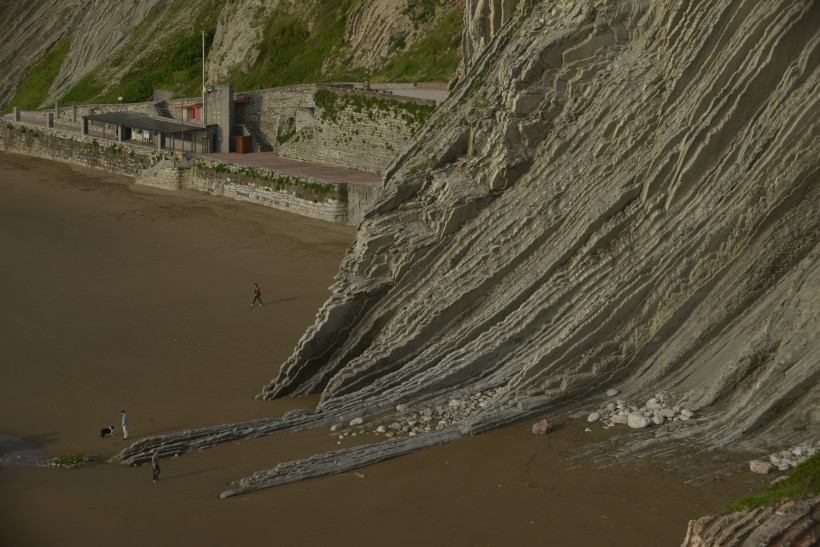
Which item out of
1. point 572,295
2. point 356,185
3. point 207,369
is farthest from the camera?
point 356,185

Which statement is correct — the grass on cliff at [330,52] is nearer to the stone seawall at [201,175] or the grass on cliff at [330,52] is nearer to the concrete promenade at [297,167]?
the concrete promenade at [297,167]

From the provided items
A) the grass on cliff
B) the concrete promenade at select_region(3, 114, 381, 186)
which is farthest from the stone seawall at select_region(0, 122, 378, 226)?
the grass on cliff

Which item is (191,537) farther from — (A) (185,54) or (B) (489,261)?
(A) (185,54)

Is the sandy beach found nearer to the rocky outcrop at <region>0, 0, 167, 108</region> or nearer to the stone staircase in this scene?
the stone staircase

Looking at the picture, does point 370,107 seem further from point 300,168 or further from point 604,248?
point 604,248

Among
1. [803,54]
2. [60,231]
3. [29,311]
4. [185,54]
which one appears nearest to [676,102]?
[803,54]

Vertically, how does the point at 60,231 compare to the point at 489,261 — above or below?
below
